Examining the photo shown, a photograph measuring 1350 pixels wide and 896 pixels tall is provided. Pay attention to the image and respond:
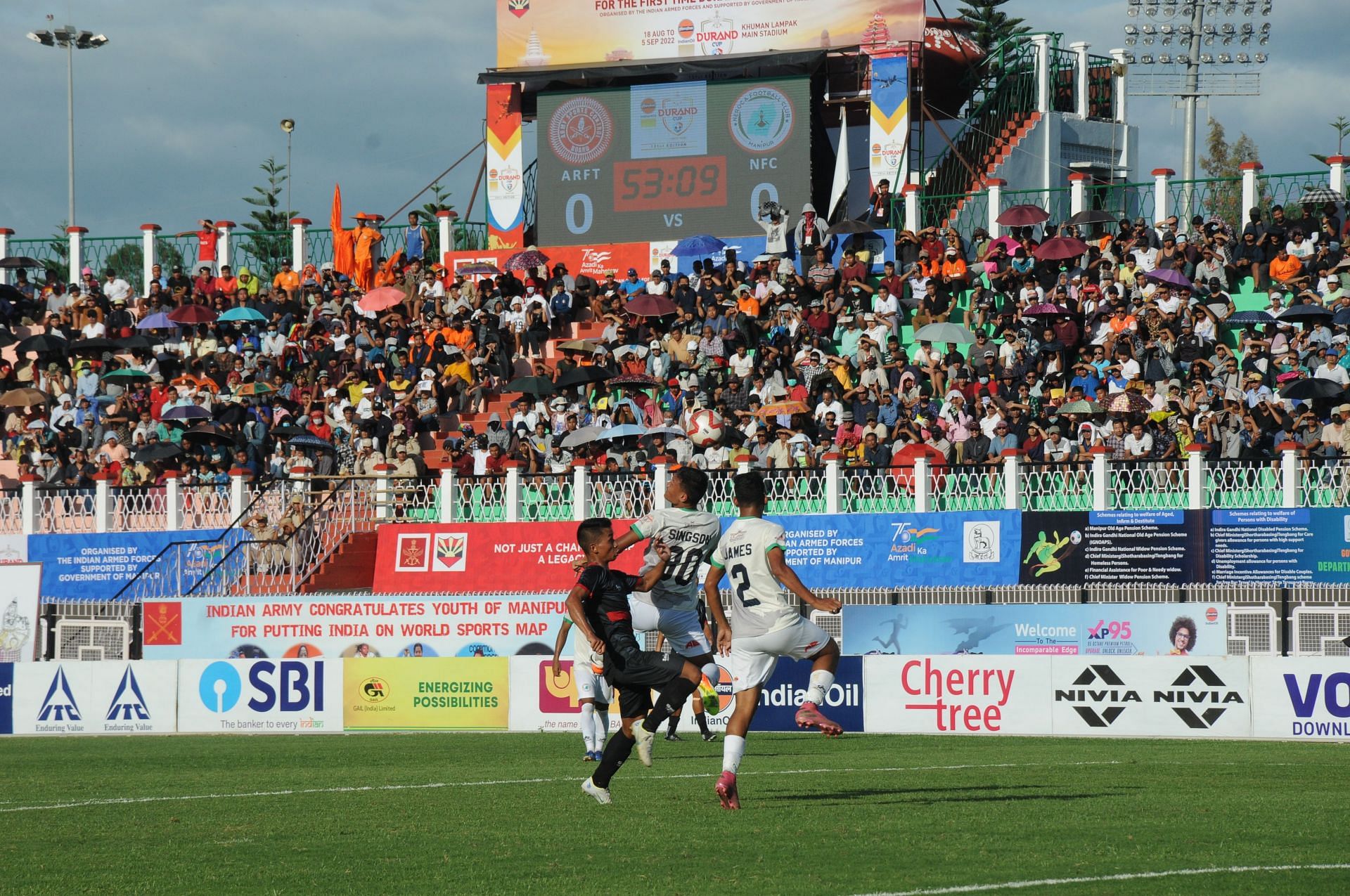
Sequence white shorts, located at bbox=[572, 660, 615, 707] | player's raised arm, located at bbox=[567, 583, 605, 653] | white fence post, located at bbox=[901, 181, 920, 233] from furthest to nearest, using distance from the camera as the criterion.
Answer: white fence post, located at bbox=[901, 181, 920, 233]
white shorts, located at bbox=[572, 660, 615, 707]
player's raised arm, located at bbox=[567, 583, 605, 653]

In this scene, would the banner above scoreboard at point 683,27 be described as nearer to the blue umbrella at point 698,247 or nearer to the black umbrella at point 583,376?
the blue umbrella at point 698,247

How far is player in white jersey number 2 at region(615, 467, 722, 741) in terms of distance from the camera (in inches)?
440

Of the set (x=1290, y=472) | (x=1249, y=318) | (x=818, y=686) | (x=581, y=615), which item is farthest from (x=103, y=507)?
(x=818, y=686)

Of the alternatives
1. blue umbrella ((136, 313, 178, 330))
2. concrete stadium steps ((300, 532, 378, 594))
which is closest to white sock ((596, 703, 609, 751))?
concrete stadium steps ((300, 532, 378, 594))

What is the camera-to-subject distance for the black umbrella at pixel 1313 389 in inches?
963

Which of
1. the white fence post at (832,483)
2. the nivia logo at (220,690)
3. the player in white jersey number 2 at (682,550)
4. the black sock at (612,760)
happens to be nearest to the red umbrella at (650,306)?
the white fence post at (832,483)

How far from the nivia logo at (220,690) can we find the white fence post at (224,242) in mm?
20459

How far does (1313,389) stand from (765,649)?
52.4 ft

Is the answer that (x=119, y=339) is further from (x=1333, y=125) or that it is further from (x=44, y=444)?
(x=1333, y=125)

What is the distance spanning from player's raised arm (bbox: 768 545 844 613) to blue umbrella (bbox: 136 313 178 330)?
27.4m

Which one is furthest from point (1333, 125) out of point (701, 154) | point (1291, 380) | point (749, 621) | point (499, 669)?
point (749, 621)

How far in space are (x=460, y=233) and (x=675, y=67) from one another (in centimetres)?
686

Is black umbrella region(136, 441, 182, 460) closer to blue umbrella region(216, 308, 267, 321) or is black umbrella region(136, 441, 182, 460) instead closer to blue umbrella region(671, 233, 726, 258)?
blue umbrella region(216, 308, 267, 321)

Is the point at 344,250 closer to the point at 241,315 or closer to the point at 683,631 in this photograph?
the point at 241,315
